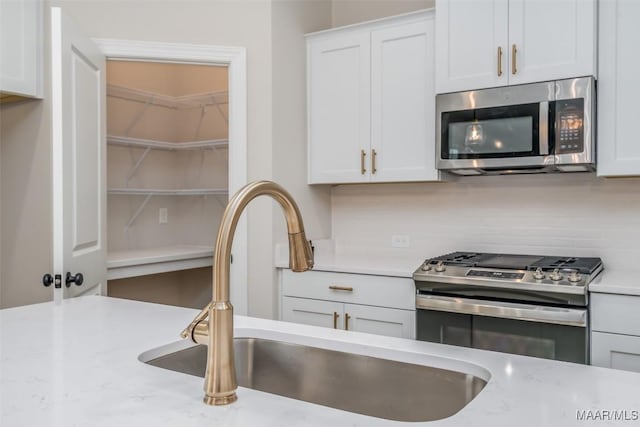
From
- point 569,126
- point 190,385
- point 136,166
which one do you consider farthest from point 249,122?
point 190,385

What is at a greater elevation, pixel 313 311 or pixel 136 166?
pixel 136 166

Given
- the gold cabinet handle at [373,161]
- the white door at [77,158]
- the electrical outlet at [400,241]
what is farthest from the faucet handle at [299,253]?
the electrical outlet at [400,241]

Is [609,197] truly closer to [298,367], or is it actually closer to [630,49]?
[630,49]

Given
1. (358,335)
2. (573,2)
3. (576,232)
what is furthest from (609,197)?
(358,335)

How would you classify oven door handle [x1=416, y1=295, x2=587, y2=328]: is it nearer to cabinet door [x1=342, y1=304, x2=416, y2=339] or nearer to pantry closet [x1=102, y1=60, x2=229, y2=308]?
cabinet door [x1=342, y1=304, x2=416, y2=339]

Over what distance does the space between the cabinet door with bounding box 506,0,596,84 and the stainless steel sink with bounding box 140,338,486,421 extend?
1948mm

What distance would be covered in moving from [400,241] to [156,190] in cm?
180

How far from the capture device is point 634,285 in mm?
2166

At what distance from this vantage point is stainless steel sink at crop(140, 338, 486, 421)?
108 centimetres

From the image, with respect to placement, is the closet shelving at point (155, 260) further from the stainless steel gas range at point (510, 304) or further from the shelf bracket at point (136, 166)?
the stainless steel gas range at point (510, 304)

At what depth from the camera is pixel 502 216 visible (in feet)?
9.99

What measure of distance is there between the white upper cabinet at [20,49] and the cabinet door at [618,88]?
9.12 feet

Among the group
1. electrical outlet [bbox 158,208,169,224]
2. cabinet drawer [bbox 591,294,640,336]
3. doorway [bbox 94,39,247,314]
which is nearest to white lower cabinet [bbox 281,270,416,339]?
cabinet drawer [bbox 591,294,640,336]

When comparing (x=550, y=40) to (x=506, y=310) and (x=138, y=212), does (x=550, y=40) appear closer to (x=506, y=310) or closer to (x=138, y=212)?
(x=506, y=310)
